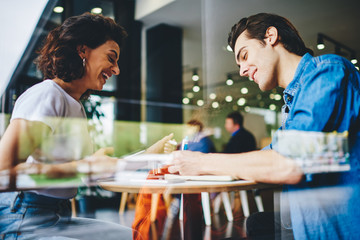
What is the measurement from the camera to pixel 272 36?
1105 mm

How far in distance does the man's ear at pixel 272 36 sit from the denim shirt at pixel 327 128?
175 millimetres

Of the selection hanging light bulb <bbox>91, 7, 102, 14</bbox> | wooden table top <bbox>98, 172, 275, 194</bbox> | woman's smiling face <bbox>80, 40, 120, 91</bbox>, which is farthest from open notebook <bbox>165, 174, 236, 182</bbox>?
hanging light bulb <bbox>91, 7, 102, 14</bbox>

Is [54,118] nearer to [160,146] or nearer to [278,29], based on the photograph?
[160,146]

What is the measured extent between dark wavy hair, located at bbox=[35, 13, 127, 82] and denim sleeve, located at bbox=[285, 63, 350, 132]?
2.70ft

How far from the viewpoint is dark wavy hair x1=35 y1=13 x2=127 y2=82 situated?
110cm

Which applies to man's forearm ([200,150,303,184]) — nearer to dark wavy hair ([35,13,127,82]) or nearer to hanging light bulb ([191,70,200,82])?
dark wavy hair ([35,13,127,82])

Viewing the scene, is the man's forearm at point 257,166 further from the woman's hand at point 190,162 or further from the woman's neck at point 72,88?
the woman's neck at point 72,88

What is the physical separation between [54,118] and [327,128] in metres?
0.87

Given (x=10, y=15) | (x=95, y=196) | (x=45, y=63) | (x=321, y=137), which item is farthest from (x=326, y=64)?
(x=95, y=196)

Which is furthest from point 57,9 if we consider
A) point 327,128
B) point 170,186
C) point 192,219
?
point 192,219

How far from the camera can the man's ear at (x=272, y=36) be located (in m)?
1.10

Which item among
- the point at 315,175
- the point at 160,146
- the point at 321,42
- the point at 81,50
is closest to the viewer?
the point at 315,175

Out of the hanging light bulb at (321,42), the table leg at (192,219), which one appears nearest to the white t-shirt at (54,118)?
the table leg at (192,219)

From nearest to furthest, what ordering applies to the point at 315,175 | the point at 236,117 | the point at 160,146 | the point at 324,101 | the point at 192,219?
the point at 324,101 < the point at 315,175 < the point at 160,146 < the point at 192,219 < the point at 236,117
